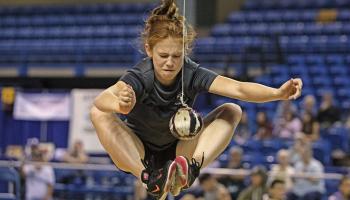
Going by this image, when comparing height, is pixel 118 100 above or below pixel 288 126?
above

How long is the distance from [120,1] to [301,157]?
418 inches

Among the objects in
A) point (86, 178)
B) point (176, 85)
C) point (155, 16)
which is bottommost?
point (86, 178)

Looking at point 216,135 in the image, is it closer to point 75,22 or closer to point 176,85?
point 176,85

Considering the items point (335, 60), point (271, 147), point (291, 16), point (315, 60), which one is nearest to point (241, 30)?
point (291, 16)

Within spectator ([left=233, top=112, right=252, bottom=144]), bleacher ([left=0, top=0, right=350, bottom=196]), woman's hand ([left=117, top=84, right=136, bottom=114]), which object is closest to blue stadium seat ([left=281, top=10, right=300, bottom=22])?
bleacher ([left=0, top=0, right=350, bottom=196])

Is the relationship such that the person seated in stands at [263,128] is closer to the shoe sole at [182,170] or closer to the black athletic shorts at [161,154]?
the black athletic shorts at [161,154]

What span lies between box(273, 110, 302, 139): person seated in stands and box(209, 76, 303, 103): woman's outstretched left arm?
5.47 metres

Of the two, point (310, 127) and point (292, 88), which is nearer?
point (292, 88)

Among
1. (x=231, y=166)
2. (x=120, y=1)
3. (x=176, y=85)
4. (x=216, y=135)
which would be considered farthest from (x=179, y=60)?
(x=120, y=1)

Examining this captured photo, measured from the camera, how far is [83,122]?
12.9 metres

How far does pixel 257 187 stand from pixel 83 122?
238 inches

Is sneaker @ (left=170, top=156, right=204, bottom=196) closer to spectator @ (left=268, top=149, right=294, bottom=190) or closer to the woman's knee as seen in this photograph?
the woman's knee

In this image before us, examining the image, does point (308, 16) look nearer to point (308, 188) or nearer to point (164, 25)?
point (308, 188)

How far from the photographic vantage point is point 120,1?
18.0m
